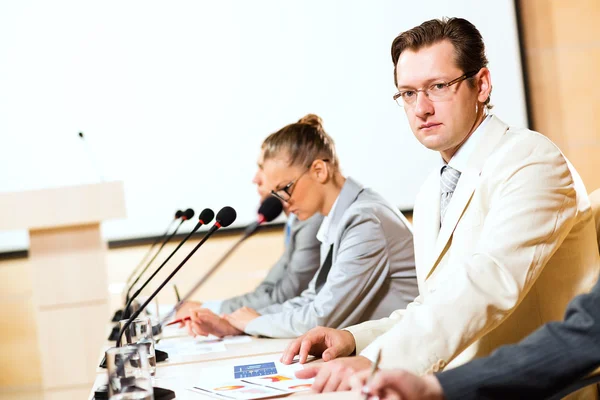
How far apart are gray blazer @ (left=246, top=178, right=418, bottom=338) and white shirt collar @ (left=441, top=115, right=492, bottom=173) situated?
0.59 metres

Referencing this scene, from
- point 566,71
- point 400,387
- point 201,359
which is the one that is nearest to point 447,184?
point 201,359

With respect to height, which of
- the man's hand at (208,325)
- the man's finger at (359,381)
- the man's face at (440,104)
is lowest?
the man's hand at (208,325)

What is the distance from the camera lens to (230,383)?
1.63 m

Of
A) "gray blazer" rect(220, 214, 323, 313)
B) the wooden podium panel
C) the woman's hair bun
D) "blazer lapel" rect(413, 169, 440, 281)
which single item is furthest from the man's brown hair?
the wooden podium panel

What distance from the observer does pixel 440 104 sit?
192 cm

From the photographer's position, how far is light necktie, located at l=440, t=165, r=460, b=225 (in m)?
1.95

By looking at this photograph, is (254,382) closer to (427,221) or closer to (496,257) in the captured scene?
(496,257)

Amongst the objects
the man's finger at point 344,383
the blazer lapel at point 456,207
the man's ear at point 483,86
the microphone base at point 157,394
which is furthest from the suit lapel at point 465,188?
the microphone base at point 157,394

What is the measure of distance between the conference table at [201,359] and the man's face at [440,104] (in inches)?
26.0

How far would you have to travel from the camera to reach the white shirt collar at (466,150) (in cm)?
192

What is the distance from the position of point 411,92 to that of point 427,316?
70cm

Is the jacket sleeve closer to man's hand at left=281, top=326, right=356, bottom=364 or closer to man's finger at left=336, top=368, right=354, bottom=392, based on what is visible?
man's hand at left=281, top=326, right=356, bottom=364

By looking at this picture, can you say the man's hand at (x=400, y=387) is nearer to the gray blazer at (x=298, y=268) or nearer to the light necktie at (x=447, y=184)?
the light necktie at (x=447, y=184)

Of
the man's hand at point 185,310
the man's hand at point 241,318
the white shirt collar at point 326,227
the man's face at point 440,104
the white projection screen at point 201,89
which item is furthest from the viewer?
the white projection screen at point 201,89
